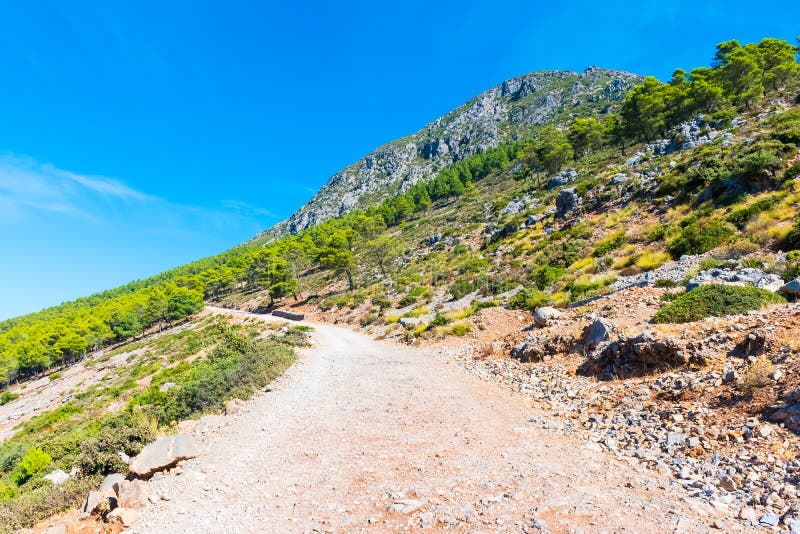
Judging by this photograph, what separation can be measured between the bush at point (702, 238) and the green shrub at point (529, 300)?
6.14 meters

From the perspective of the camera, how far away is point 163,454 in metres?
7.09

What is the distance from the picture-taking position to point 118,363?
4497cm

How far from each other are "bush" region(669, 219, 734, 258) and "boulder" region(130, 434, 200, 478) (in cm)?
2017

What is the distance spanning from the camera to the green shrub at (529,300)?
18.2 m

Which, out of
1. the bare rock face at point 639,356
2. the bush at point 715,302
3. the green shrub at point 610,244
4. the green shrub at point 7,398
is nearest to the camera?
the bare rock face at point 639,356

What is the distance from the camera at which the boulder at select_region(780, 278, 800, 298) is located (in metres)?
9.40

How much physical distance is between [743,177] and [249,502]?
2726cm

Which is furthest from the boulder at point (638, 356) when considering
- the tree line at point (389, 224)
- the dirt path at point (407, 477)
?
the tree line at point (389, 224)

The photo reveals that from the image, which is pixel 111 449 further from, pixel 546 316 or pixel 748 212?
pixel 748 212

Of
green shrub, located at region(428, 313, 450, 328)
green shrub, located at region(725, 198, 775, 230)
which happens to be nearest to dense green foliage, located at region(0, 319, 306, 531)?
green shrub, located at region(428, 313, 450, 328)

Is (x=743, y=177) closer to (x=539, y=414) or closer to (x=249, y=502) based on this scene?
(x=539, y=414)

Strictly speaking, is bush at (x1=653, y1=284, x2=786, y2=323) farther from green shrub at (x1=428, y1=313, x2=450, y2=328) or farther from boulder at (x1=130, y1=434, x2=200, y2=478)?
boulder at (x1=130, y1=434, x2=200, y2=478)

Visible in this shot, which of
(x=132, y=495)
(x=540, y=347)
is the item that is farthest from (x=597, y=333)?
(x=132, y=495)

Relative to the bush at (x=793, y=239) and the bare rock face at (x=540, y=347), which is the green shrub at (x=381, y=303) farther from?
the bush at (x=793, y=239)
